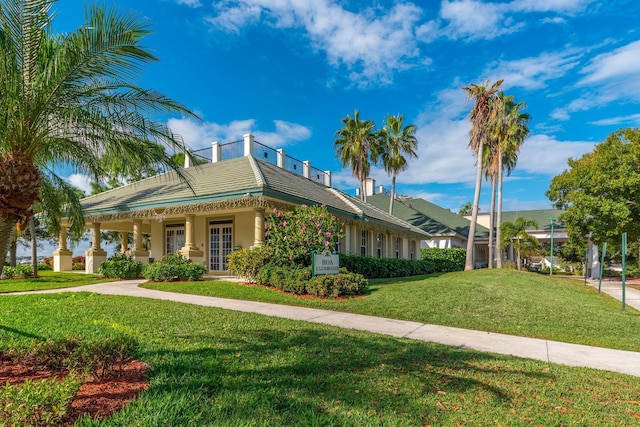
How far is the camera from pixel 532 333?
7.53 meters

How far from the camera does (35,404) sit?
9.55 ft

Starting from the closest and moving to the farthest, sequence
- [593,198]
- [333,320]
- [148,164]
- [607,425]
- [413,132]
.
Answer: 1. [607,425]
2. [148,164]
3. [333,320]
4. [593,198]
5. [413,132]

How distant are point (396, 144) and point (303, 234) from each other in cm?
2162

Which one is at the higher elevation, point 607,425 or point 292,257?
point 292,257

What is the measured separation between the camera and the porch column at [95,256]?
64.6 feet

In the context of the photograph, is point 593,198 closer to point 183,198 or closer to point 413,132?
point 413,132

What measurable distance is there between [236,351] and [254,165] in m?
13.6

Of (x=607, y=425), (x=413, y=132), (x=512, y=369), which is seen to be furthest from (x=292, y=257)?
(x=413, y=132)

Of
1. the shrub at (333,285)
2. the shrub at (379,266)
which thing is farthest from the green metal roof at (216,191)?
the shrub at (333,285)

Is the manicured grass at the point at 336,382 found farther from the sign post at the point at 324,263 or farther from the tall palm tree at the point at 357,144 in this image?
the tall palm tree at the point at 357,144

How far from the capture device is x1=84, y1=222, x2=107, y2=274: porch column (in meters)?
19.7

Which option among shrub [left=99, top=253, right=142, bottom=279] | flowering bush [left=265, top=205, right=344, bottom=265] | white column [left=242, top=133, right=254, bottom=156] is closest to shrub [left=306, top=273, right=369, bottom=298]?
flowering bush [left=265, top=205, right=344, bottom=265]

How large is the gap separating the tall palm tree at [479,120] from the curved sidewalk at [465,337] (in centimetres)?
2008

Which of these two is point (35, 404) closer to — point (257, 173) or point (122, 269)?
point (257, 173)
